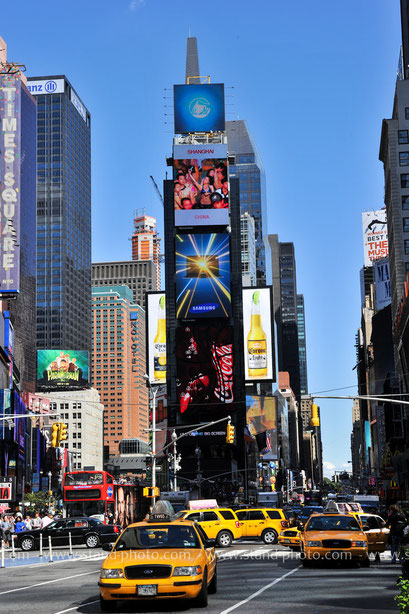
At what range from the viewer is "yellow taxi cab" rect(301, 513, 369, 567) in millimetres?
24438

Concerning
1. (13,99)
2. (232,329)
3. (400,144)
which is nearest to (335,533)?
(13,99)

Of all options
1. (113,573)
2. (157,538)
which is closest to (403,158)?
(157,538)

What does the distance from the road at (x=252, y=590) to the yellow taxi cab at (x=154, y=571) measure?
0.43m

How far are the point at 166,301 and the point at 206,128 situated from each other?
101ft

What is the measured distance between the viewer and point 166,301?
15575cm

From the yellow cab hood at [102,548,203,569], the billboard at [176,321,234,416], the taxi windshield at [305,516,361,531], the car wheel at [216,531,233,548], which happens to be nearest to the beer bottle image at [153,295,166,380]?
the billboard at [176,321,234,416]

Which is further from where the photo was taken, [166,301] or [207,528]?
[166,301]

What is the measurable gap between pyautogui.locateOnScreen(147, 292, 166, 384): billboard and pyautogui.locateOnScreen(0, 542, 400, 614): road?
126288 mm

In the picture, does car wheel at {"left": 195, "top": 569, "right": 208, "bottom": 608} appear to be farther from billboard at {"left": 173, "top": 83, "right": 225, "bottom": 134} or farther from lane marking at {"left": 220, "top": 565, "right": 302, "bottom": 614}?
billboard at {"left": 173, "top": 83, "right": 225, "bottom": 134}

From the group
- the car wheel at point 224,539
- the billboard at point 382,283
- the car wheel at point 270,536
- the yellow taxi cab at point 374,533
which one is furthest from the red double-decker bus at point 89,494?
the billboard at point 382,283

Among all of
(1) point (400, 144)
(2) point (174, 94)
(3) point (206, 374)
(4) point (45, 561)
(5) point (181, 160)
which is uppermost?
(2) point (174, 94)

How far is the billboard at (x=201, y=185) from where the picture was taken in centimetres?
14675

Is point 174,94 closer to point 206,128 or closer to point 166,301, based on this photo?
point 206,128

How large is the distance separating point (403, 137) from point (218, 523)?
81.7 m
